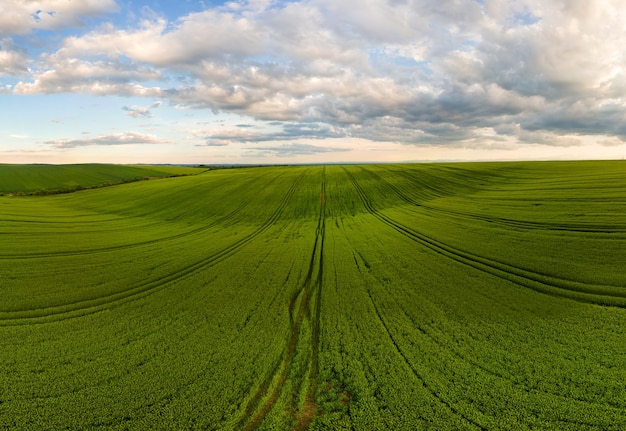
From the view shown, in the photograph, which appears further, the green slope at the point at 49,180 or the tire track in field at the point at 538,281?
the green slope at the point at 49,180

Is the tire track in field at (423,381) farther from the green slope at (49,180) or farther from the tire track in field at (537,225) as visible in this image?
the green slope at (49,180)

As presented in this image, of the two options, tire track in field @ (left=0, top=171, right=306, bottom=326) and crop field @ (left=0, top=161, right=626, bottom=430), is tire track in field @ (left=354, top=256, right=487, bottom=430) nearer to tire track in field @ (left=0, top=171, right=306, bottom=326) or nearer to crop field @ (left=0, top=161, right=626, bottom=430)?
crop field @ (left=0, top=161, right=626, bottom=430)

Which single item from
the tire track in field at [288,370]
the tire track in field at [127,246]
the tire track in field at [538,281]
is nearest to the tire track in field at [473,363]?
the tire track in field at [288,370]

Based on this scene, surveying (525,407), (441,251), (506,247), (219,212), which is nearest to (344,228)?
(441,251)

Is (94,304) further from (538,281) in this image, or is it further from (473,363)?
(538,281)

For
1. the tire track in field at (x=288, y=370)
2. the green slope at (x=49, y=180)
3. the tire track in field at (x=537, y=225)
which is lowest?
the tire track in field at (x=288, y=370)

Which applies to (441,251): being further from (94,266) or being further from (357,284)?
(94,266)
